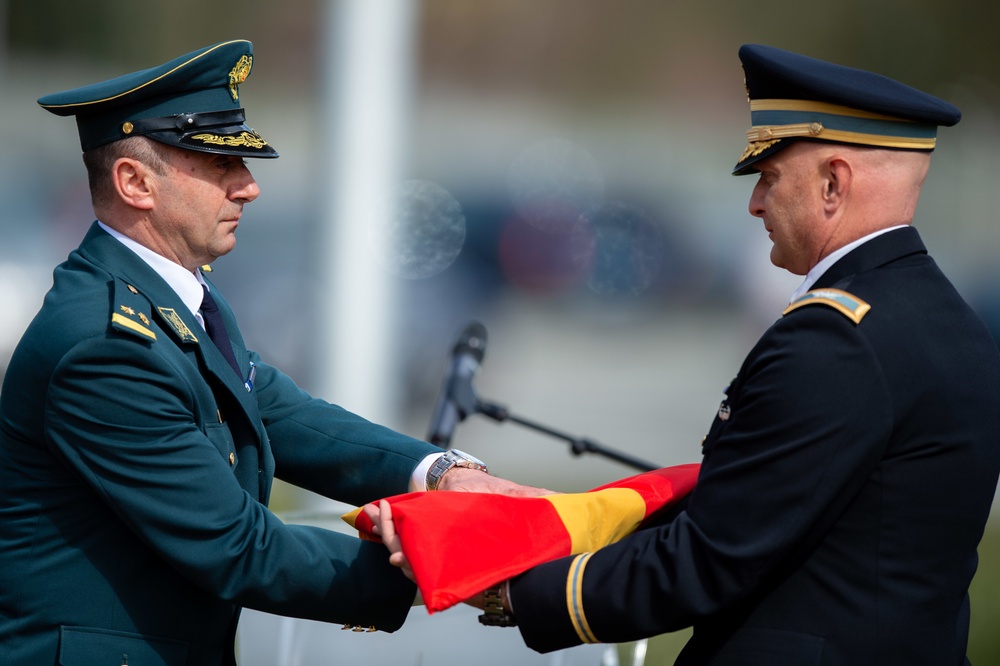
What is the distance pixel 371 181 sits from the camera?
228 inches

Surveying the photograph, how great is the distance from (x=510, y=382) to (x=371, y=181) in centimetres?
664

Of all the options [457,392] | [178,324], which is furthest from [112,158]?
[457,392]

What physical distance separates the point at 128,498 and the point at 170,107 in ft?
2.61

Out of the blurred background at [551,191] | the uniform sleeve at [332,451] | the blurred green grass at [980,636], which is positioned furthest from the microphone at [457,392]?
the blurred background at [551,191]

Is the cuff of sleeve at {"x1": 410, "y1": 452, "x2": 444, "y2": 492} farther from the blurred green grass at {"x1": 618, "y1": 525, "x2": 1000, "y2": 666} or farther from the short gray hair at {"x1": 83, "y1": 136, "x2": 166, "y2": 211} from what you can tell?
the blurred green grass at {"x1": 618, "y1": 525, "x2": 1000, "y2": 666}

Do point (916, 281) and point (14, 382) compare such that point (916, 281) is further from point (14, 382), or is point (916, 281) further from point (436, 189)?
point (436, 189)

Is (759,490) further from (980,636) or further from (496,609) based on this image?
(980,636)

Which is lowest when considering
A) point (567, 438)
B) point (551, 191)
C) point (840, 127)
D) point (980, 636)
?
point (980, 636)

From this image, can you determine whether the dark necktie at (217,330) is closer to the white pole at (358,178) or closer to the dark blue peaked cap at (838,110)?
the dark blue peaked cap at (838,110)

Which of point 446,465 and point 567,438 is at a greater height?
point 446,465

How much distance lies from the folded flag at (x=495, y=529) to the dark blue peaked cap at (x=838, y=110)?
75cm

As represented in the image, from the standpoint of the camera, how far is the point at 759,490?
217cm

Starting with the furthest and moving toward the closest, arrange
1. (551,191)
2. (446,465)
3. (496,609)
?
(551,191), (446,465), (496,609)

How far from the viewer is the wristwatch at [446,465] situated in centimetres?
290
